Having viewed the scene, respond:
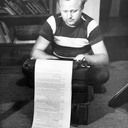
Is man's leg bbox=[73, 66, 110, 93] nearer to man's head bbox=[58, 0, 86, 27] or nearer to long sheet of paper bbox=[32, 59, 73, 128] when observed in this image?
long sheet of paper bbox=[32, 59, 73, 128]

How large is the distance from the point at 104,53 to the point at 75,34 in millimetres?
114

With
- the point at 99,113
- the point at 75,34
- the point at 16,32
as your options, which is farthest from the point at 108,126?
the point at 16,32

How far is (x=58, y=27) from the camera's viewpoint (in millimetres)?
881

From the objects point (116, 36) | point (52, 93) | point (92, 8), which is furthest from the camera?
point (116, 36)

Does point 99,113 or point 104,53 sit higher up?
point 104,53

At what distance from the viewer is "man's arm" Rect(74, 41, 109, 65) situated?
824mm

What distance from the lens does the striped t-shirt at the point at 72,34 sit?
87cm

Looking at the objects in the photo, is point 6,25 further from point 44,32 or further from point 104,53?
point 104,53

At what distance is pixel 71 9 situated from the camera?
81 cm

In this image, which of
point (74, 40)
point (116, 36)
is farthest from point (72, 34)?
point (116, 36)

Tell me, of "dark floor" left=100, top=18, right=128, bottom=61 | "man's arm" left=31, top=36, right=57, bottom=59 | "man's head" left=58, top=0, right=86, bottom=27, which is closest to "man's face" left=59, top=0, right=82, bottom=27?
"man's head" left=58, top=0, right=86, bottom=27

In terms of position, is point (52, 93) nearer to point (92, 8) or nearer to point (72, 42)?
point (72, 42)

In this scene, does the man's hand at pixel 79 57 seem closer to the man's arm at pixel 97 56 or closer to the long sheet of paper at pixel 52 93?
the man's arm at pixel 97 56

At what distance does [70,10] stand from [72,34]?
9cm
